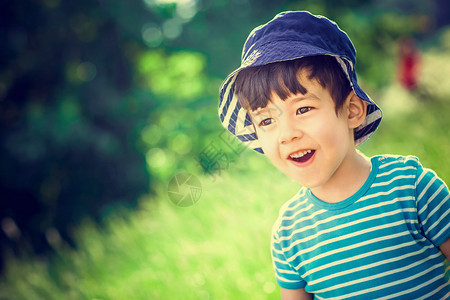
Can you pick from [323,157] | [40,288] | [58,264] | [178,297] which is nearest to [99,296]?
[178,297]

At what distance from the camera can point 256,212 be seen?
11.9 ft

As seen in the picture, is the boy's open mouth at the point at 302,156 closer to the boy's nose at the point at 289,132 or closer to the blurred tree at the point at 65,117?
the boy's nose at the point at 289,132

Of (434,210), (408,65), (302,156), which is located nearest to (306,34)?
(302,156)

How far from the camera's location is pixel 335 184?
4.35ft

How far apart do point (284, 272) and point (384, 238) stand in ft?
1.33

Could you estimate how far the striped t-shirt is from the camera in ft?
3.99

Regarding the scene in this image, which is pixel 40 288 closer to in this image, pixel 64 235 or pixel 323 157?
pixel 64 235

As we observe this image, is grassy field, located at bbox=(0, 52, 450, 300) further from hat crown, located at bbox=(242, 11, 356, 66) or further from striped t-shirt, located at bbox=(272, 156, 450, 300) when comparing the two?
hat crown, located at bbox=(242, 11, 356, 66)

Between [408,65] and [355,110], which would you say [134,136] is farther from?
[355,110]

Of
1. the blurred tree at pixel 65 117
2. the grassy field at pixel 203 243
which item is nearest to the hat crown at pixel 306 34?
the grassy field at pixel 203 243

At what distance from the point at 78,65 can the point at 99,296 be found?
185 inches

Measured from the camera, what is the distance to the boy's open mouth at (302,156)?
128 centimetres

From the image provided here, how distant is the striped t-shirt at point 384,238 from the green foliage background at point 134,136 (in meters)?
1.77

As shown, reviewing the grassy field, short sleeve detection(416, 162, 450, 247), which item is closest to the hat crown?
short sleeve detection(416, 162, 450, 247)
